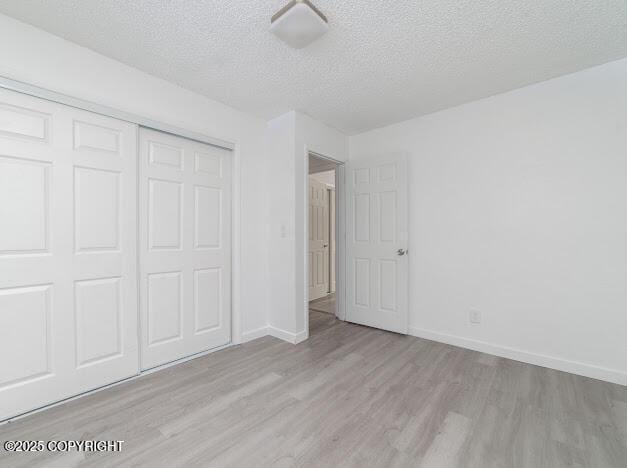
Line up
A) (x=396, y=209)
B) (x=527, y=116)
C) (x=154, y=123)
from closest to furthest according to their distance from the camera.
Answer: (x=154, y=123) < (x=527, y=116) < (x=396, y=209)

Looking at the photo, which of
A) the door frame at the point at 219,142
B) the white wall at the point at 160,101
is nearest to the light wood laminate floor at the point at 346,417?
the door frame at the point at 219,142

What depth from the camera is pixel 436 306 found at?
2961mm

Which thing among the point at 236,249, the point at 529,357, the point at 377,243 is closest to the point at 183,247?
the point at 236,249

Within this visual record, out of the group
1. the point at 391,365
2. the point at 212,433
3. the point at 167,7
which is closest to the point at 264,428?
the point at 212,433

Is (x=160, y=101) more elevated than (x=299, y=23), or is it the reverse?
(x=299, y=23)

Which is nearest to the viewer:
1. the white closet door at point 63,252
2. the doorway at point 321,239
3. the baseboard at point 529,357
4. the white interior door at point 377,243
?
the white closet door at point 63,252

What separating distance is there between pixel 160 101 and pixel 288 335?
251 centimetres

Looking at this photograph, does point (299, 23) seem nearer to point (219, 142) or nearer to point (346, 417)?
point (219, 142)

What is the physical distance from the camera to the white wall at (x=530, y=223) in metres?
2.13

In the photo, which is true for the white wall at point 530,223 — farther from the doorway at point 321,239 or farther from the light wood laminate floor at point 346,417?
the doorway at point 321,239

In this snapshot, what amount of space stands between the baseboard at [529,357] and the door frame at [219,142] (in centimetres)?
198

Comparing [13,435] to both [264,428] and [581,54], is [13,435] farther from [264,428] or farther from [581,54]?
[581,54]

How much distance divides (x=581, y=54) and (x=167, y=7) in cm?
288

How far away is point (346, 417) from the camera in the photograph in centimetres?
169
